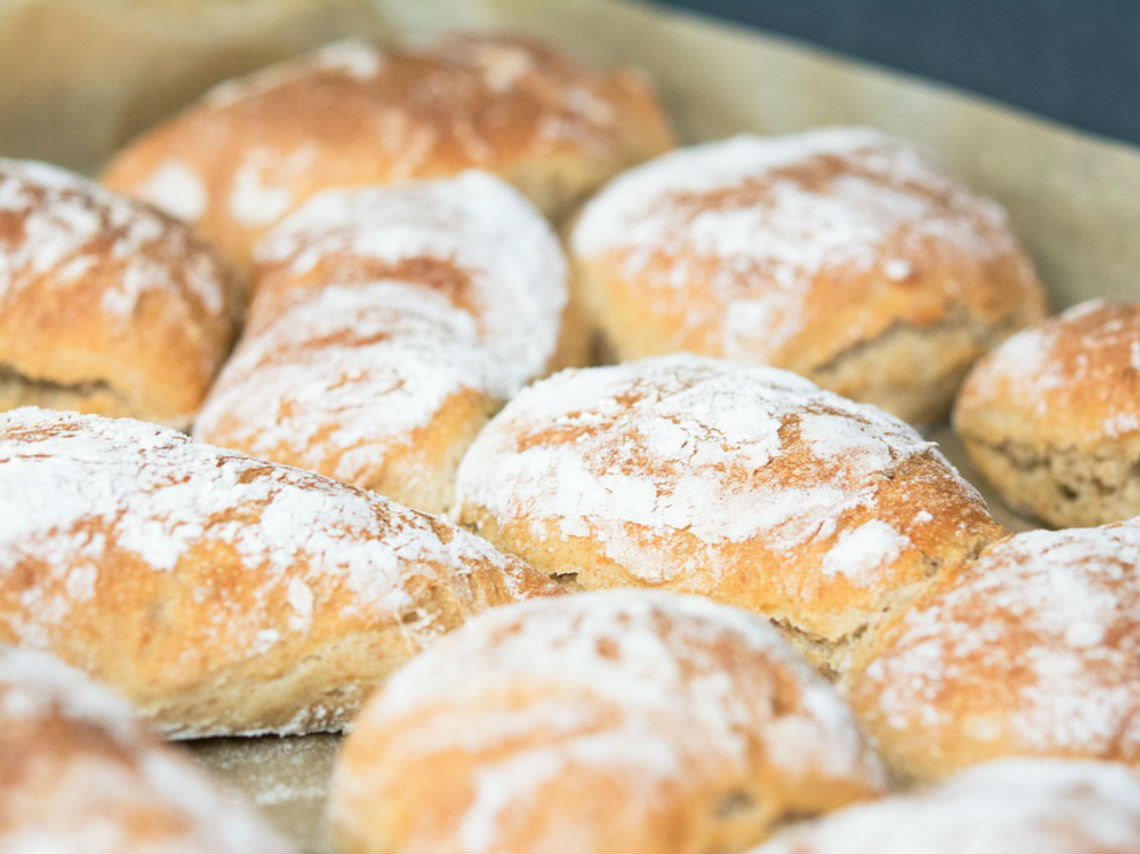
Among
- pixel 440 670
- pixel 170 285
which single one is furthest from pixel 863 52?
pixel 440 670

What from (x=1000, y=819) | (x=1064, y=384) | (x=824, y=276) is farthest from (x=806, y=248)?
(x=1000, y=819)

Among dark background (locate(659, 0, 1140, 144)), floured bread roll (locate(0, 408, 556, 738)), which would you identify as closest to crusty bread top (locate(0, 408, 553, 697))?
floured bread roll (locate(0, 408, 556, 738))

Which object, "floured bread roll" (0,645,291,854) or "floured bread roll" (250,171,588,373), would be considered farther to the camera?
"floured bread roll" (250,171,588,373)

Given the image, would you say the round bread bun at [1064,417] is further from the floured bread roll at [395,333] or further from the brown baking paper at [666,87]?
the floured bread roll at [395,333]

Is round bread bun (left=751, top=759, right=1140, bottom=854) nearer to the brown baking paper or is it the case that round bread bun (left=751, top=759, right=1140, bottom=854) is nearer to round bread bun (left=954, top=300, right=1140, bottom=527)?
round bread bun (left=954, top=300, right=1140, bottom=527)

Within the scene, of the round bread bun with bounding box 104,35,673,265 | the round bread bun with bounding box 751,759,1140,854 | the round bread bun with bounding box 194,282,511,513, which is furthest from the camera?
the round bread bun with bounding box 104,35,673,265

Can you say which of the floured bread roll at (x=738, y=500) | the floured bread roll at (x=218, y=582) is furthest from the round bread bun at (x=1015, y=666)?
the floured bread roll at (x=218, y=582)

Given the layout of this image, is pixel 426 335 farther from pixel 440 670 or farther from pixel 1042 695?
pixel 1042 695
